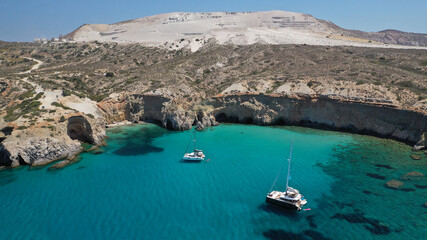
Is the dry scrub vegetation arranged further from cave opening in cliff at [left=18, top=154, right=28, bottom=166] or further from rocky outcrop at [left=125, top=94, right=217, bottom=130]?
cave opening in cliff at [left=18, top=154, right=28, bottom=166]

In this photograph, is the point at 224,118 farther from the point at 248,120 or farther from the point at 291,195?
the point at 291,195

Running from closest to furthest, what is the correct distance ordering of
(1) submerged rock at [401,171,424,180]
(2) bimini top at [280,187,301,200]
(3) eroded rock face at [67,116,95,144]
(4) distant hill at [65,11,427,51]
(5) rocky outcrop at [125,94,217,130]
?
(2) bimini top at [280,187,301,200], (1) submerged rock at [401,171,424,180], (3) eroded rock face at [67,116,95,144], (5) rocky outcrop at [125,94,217,130], (4) distant hill at [65,11,427,51]

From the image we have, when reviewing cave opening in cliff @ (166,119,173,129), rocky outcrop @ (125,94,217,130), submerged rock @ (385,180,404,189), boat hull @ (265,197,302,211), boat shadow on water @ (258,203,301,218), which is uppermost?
rocky outcrop @ (125,94,217,130)

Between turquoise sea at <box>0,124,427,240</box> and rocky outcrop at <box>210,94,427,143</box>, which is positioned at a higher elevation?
rocky outcrop at <box>210,94,427,143</box>

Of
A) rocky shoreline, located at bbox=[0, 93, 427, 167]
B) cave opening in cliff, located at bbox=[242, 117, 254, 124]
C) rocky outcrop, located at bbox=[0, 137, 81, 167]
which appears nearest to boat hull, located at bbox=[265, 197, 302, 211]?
rocky shoreline, located at bbox=[0, 93, 427, 167]

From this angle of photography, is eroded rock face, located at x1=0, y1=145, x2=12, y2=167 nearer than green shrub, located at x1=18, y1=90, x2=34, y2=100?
Yes

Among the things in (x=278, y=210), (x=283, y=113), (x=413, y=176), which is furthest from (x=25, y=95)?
(x=413, y=176)
